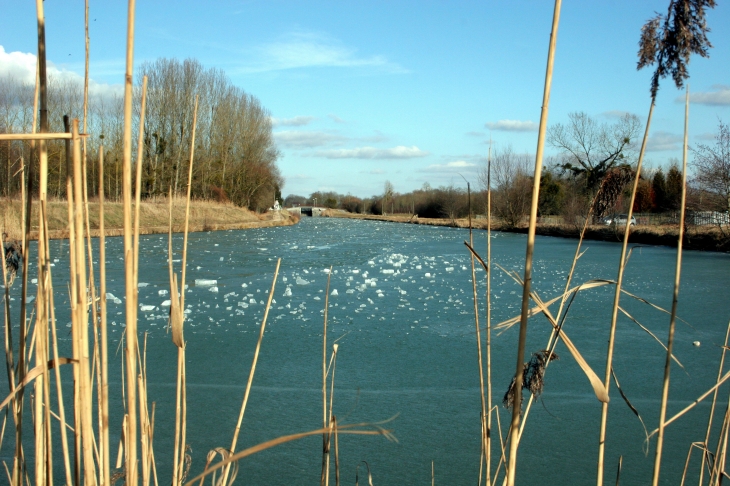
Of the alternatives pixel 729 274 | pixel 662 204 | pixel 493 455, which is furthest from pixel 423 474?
pixel 662 204

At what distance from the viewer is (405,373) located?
13.6 ft

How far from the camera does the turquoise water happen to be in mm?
2869

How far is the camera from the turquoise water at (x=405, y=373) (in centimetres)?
287

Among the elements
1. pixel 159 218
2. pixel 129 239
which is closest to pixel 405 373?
pixel 129 239

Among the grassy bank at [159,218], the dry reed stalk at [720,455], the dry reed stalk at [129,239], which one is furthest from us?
the grassy bank at [159,218]

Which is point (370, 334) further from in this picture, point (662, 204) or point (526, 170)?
point (526, 170)

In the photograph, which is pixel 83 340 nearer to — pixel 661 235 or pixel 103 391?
pixel 103 391

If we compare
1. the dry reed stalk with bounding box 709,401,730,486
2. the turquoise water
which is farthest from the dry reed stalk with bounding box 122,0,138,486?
the dry reed stalk with bounding box 709,401,730,486

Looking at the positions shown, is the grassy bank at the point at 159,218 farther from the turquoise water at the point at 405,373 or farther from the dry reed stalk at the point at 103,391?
the dry reed stalk at the point at 103,391

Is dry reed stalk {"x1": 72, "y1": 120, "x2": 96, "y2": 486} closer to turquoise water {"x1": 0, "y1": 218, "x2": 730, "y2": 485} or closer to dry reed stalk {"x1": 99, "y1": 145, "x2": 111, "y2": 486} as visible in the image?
dry reed stalk {"x1": 99, "y1": 145, "x2": 111, "y2": 486}

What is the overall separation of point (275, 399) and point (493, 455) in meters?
1.31

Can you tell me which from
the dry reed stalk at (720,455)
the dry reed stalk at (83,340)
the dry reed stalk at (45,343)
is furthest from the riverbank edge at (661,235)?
the dry reed stalk at (83,340)

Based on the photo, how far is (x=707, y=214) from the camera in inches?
582

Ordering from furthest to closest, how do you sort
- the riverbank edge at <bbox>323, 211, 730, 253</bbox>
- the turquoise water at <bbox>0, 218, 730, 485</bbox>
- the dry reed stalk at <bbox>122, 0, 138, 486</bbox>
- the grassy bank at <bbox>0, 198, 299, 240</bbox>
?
1. the grassy bank at <bbox>0, 198, 299, 240</bbox>
2. the riverbank edge at <bbox>323, 211, 730, 253</bbox>
3. the turquoise water at <bbox>0, 218, 730, 485</bbox>
4. the dry reed stalk at <bbox>122, 0, 138, 486</bbox>
